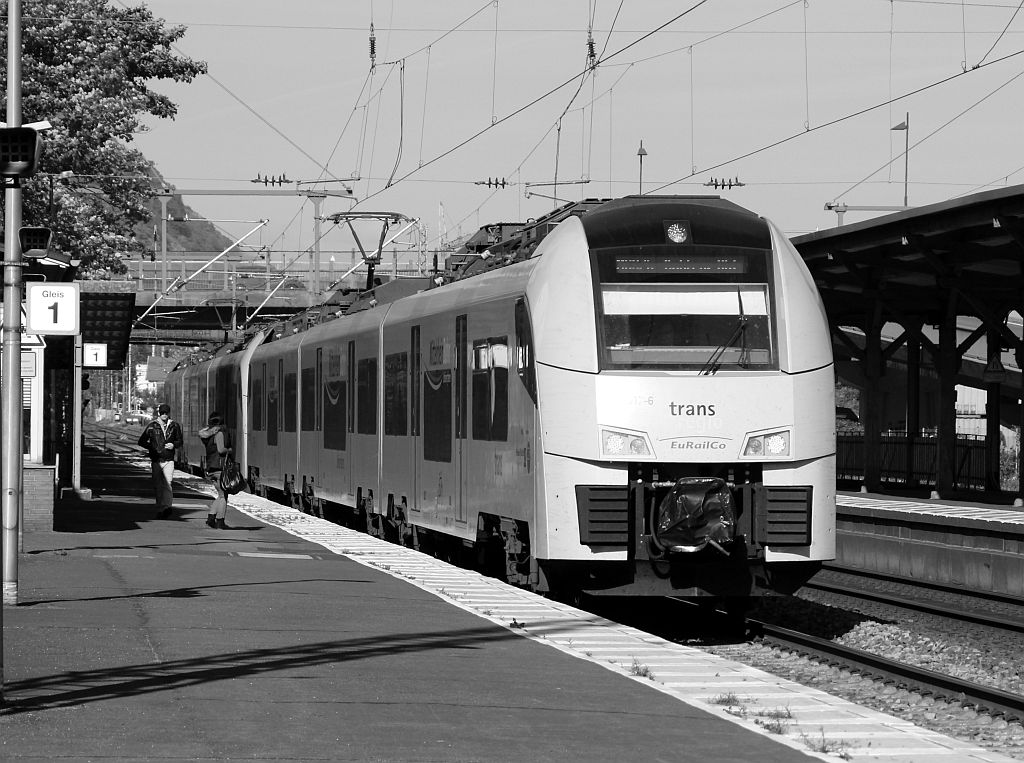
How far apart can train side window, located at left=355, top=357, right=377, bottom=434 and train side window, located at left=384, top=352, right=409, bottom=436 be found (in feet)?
2.49

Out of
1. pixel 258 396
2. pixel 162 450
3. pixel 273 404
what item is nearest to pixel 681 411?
pixel 162 450

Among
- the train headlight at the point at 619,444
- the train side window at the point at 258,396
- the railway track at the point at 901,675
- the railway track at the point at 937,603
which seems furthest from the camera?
the train side window at the point at 258,396

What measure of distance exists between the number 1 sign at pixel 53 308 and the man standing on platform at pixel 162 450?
981 cm

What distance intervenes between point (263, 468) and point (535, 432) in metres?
19.3

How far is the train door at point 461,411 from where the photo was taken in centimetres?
1648

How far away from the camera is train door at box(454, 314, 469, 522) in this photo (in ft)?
→ 54.1

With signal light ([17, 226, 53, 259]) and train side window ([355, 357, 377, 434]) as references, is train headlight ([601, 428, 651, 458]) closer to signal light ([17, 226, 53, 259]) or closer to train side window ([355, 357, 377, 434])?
signal light ([17, 226, 53, 259])

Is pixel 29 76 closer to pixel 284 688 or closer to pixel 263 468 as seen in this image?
pixel 263 468

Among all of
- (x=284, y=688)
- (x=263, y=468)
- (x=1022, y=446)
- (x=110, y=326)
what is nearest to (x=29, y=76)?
(x=110, y=326)

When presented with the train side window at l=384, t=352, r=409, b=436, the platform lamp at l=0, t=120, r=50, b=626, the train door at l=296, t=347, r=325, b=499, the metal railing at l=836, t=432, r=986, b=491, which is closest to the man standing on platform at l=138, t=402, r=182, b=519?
the train door at l=296, t=347, r=325, b=499

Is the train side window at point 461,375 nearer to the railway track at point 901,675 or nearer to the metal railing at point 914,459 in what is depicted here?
the railway track at point 901,675

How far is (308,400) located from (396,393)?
7.16 metres

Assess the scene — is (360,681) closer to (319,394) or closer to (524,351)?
(524,351)

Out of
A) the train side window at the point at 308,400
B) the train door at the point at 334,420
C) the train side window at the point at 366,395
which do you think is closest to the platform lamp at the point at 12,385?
the train side window at the point at 366,395
